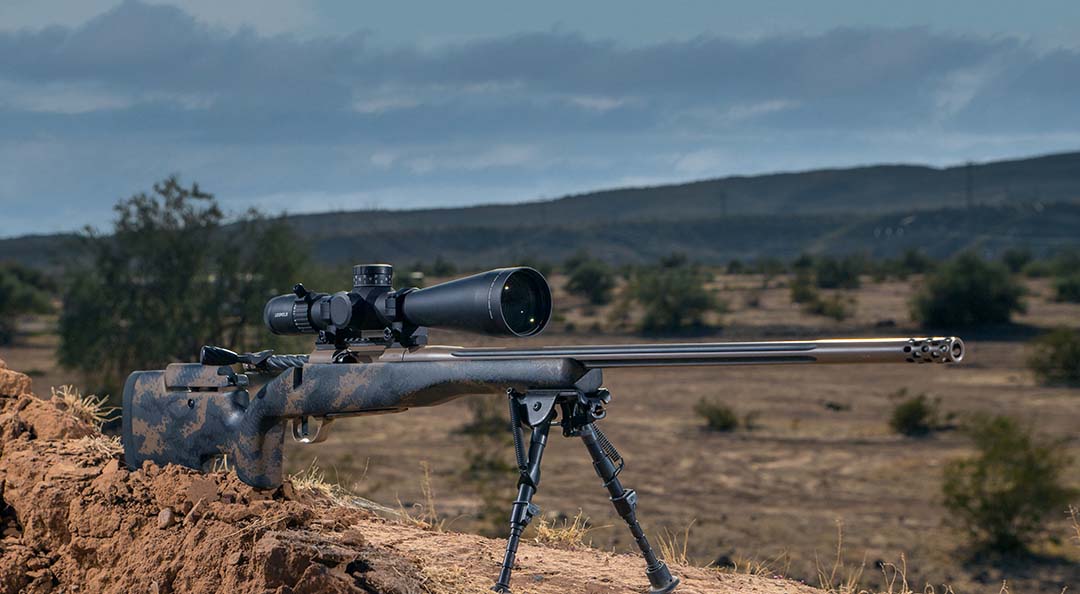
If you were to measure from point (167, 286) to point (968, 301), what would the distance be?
1214 inches

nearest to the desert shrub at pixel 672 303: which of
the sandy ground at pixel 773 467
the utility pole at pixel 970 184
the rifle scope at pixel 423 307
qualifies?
the sandy ground at pixel 773 467

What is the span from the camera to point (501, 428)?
26609 millimetres

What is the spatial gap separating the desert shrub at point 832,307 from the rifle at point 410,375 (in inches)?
1639

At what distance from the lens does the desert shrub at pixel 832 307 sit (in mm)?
46625

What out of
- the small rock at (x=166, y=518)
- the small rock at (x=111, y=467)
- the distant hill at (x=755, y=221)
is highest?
the distant hill at (x=755, y=221)

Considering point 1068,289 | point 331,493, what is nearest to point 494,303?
point 331,493

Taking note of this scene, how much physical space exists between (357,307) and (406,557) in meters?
1.57

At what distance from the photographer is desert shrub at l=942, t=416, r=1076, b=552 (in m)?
17.4

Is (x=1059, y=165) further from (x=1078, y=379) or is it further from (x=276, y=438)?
(x=276, y=438)

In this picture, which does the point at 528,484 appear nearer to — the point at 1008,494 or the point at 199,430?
the point at 199,430

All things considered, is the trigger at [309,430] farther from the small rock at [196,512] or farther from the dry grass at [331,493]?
the dry grass at [331,493]

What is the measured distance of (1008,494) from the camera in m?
17.4

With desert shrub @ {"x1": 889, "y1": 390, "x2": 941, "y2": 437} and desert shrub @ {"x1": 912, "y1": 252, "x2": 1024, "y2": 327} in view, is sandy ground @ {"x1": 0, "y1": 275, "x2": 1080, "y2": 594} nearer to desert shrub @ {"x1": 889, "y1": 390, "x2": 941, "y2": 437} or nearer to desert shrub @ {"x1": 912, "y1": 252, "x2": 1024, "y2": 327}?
desert shrub @ {"x1": 889, "y1": 390, "x2": 941, "y2": 437}

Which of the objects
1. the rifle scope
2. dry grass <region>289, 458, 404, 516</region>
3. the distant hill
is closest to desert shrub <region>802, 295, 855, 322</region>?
dry grass <region>289, 458, 404, 516</region>
